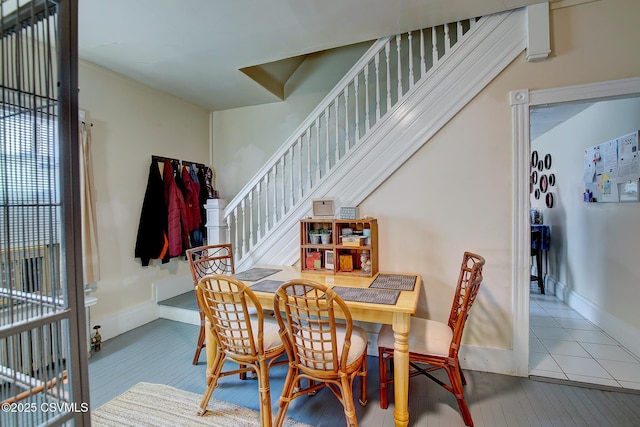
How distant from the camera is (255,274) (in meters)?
2.43

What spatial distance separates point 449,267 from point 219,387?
1.97m

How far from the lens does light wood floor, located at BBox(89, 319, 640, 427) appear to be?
1737mm

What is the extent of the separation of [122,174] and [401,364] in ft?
10.3

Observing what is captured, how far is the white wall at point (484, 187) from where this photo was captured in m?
2.00

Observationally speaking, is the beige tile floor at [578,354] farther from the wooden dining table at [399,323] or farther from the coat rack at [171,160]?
the coat rack at [171,160]

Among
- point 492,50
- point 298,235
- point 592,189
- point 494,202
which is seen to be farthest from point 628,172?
point 298,235

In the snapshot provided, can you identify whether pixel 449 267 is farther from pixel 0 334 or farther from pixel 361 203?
pixel 0 334

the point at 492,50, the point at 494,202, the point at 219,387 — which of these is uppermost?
the point at 492,50

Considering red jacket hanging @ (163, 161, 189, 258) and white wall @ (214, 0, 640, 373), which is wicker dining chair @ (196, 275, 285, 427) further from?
red jacket hanging @ (163, 161, 189, 258)

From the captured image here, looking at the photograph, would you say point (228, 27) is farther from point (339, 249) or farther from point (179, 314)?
point (179, 314)

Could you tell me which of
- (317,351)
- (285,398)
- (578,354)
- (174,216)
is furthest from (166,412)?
(578,354)

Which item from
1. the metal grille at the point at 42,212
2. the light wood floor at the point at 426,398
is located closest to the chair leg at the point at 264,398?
the light wood floor at the point at 426,398

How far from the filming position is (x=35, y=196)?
0.97 metres

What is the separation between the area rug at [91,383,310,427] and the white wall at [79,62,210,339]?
46.5 inches
